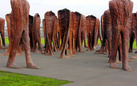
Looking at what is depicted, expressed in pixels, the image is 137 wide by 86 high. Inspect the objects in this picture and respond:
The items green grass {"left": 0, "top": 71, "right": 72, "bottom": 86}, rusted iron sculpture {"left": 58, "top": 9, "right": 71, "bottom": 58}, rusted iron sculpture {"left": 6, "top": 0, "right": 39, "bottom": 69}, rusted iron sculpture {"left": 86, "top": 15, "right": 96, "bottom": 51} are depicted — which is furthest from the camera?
rusted iron sculpture {"left": 86, "top": 15, "right": 96, "bottom": 51}

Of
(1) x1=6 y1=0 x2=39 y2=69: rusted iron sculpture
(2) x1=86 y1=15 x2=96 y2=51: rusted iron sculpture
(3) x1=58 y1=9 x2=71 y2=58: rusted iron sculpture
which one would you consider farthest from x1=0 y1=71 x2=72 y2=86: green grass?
(2) x1=86 y1=15 x2=96 y2=51: rusted iron sculpture

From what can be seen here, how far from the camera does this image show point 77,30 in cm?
1195

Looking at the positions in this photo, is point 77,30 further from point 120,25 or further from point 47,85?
point 47,85

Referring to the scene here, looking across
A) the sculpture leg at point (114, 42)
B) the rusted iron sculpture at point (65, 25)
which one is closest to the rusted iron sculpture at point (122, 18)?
the sculpture leg at point (114, 42)

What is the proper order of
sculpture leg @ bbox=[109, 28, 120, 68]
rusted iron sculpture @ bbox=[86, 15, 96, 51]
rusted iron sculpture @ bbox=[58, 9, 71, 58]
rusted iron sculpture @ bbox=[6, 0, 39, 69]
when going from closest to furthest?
1. rusted iron sculpture @ bbox=[6, 0, 39, 69]
2. sculpture leg @ bbox=[109, 28, 120, 68]
3. rusted iron sculpture @ bbox=[58, 9, 71, 58]
4. rusted iron sculpture @ bbox=[86, 15, 96, 51]

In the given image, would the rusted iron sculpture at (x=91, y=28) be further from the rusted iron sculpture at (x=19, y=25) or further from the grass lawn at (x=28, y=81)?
the grass lawn at (x=28, y=81)

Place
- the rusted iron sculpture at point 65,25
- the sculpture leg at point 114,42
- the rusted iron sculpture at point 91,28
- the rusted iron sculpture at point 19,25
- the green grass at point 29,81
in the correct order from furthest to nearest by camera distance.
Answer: the rusted iron sculpture at point 91,28, the rusted iron sculpture at point 65,25, the sculpture leg at point 114,42, the rusted iron sculpture at point 19,25, the green grass at point 29,81

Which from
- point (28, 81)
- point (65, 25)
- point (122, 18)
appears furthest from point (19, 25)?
point (65, 25)

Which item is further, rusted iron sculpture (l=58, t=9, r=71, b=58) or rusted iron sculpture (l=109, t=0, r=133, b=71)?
rusted iron sculpture (l=58, t=9, r=71, b=58)

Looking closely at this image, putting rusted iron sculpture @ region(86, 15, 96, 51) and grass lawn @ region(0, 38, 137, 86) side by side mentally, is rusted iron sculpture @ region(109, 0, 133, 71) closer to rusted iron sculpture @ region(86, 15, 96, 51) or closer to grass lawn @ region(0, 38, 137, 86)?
grass lawn @ region(0, 38, 137, 86)

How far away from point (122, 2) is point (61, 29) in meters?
4.19

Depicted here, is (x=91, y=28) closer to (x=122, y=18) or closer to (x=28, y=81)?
(x=122, y=18)

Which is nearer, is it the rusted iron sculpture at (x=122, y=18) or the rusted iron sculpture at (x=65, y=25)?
the rusted iron sculpture at (x=122, y=18)

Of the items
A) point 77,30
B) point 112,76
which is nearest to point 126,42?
point 112,76
